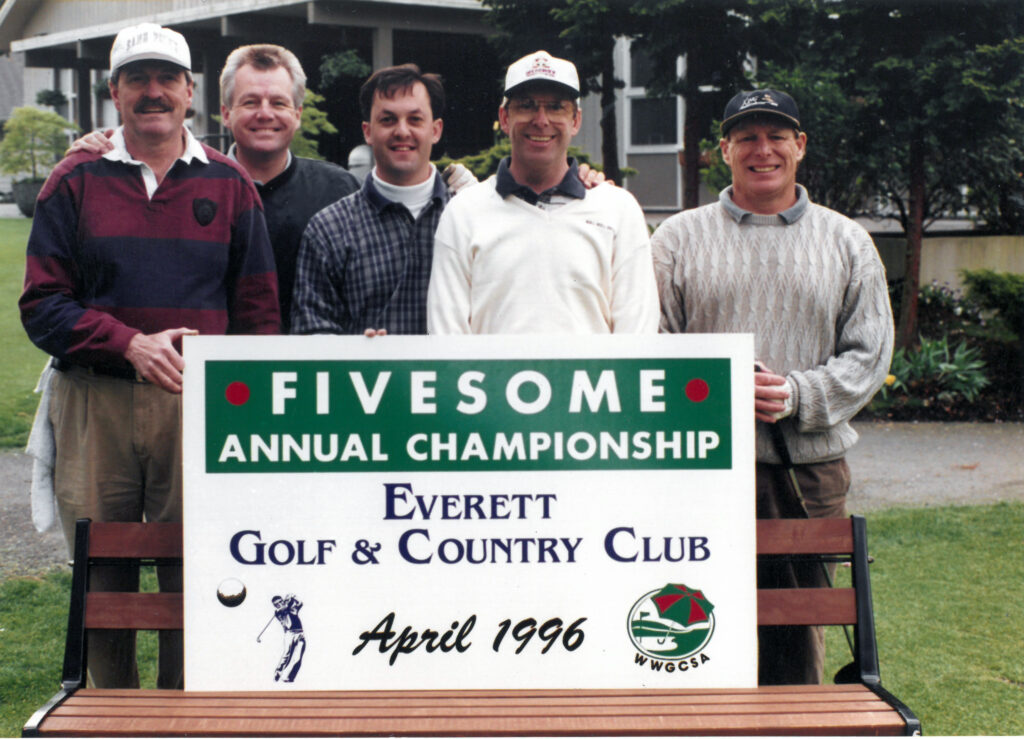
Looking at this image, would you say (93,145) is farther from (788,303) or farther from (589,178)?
(788,303)

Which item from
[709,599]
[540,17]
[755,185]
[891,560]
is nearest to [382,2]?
[540,17]

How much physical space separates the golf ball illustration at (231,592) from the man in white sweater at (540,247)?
2.88 ft

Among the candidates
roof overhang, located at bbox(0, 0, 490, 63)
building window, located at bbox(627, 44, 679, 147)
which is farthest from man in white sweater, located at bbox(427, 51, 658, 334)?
building window, located at bbox(627, 44, 679, 147)

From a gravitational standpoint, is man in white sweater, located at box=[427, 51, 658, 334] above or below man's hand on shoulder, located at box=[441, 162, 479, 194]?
below

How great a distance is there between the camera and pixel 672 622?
290cm

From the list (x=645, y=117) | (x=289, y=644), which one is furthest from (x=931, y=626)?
(x=645, y=117)

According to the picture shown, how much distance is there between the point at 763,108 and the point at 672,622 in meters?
1.57

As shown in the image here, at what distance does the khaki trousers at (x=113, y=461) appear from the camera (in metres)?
3.53

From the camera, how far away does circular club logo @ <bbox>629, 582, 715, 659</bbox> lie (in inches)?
114

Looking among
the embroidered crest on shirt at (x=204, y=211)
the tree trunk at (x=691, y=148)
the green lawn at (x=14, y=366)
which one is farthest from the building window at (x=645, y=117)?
the embroidered crest on shirt at (x=204, y=211)

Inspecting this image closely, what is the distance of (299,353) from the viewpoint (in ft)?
9.52

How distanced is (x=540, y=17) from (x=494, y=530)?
931 cm

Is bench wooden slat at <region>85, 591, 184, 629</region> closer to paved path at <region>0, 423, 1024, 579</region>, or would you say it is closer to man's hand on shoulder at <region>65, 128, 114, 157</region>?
man's hand on shoulder at <region>65, 128, 114, 157</region>

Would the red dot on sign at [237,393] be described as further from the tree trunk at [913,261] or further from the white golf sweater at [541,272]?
the tree trunk at [913,261]
